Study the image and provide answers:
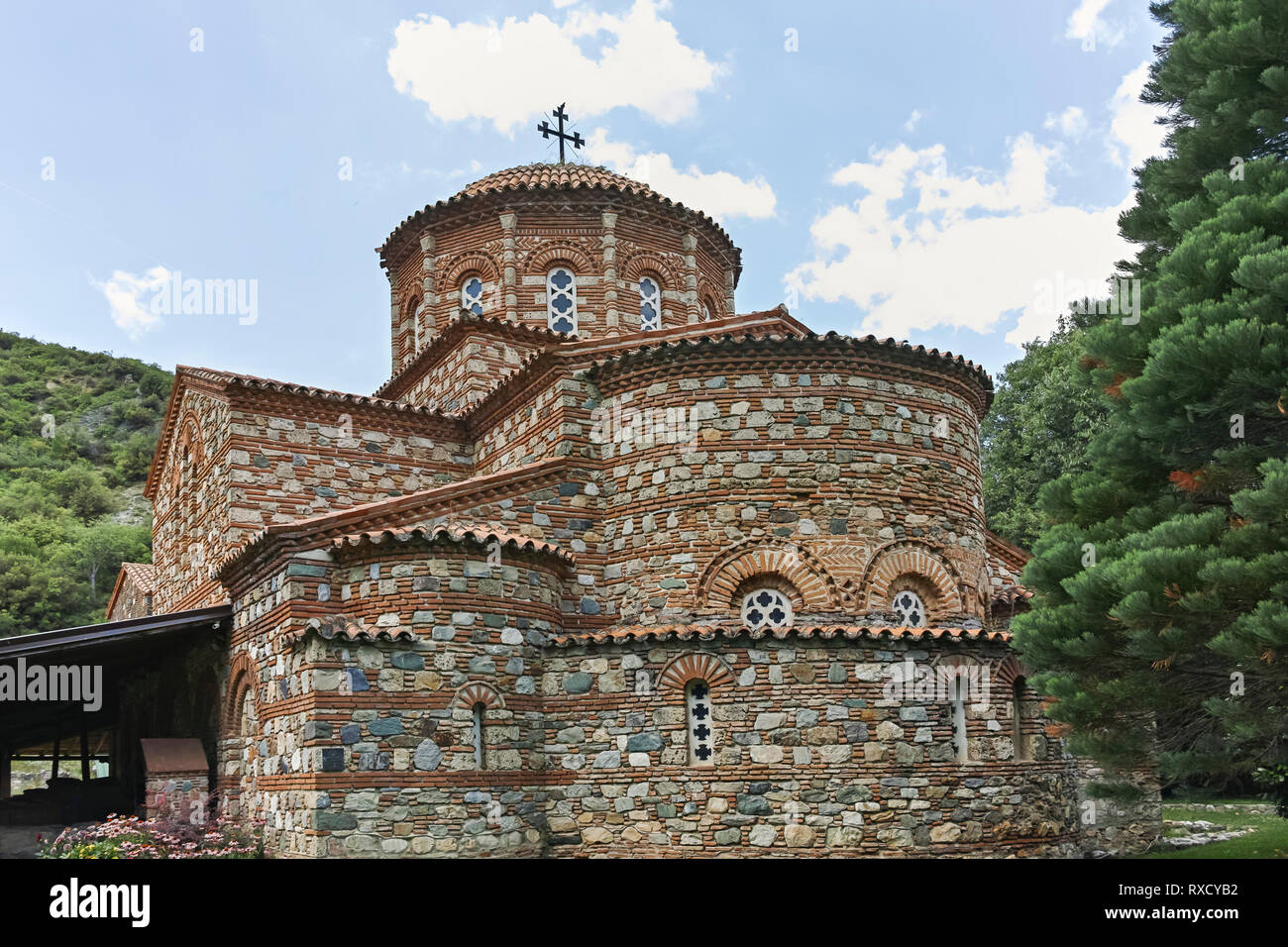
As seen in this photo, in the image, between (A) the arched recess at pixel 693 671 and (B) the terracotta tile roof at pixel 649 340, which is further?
(B) the terracotta tile roof at pixel 649 340

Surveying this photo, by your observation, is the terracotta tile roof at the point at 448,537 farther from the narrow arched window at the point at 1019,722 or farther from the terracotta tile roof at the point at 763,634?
the narrow arched window at the point at 1019,722

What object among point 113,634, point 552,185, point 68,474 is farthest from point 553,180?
point 68,474

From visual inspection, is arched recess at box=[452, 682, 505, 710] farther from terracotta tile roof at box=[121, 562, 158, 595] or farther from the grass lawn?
terracotta tile roof at box=[121, 562, 158, 595]

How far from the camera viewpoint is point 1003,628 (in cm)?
1412

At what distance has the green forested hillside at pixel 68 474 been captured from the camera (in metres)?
42.7

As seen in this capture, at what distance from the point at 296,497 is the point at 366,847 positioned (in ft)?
21.0

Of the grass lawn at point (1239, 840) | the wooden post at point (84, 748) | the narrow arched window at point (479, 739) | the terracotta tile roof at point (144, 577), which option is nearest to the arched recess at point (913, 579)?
the grass lawn at point (1239, 840)

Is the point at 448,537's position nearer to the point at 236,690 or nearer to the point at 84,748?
the point at 236,690

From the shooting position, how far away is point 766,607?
1228 centimetres

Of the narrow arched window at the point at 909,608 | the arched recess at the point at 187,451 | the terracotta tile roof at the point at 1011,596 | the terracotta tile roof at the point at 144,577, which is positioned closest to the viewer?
the narrow arched window at the point at 909,608

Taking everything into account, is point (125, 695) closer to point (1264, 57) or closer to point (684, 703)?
point (684, 703)

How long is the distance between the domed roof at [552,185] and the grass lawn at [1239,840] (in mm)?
12541
